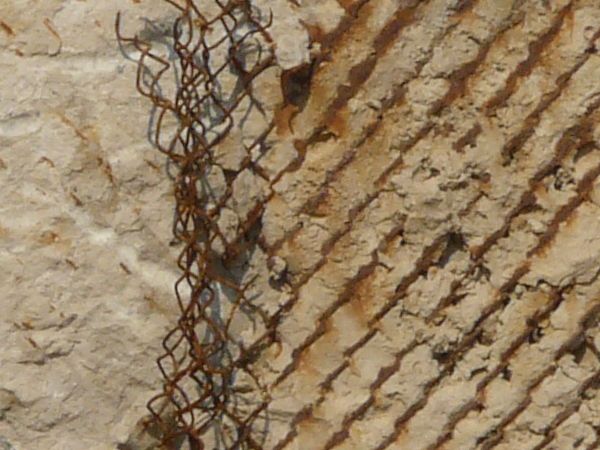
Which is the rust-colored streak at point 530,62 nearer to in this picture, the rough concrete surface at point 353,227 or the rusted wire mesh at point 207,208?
the rough concrete surface at point 353,227

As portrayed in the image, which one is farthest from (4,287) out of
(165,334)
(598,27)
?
(598,27)

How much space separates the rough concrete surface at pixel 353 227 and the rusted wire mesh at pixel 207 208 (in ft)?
0.06

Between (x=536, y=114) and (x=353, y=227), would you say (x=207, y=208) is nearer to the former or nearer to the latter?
(x=353, y=227)

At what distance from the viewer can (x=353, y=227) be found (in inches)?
64.5

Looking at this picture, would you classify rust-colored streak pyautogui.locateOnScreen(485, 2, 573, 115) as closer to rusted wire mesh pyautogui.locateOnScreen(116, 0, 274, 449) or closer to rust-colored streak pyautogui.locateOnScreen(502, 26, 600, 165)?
rust-colored streak pyautogui.locateOnScreen(502, 26, 600, 165)

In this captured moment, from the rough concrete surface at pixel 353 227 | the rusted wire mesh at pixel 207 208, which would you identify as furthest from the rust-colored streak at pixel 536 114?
the rusted wire mesh at pixel 207 208

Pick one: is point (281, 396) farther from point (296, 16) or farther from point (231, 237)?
point (296, 16)

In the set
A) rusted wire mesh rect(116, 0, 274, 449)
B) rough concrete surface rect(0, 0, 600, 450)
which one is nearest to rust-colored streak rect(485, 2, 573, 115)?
rough concrete surface rect(0, 0, 600, 450)

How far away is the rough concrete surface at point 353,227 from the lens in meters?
1.57

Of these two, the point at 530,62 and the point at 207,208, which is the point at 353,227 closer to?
the point at 207,208

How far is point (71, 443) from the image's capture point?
1.63m

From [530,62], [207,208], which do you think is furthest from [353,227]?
[530,62]

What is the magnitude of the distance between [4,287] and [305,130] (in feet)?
1.49

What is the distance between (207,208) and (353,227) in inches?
8.0
